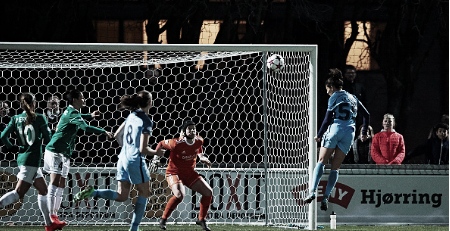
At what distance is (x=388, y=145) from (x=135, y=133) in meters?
4.28

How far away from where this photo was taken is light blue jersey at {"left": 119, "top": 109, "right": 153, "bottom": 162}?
252 inches

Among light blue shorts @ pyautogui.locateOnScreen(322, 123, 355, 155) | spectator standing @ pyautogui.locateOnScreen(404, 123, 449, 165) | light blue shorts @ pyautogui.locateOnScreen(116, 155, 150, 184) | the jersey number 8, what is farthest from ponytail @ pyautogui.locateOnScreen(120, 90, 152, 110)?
spectator standing @ pyautogui.locateOnScreen(404, 123, 449, 165)

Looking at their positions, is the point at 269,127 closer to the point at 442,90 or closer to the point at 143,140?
the point at 143,140

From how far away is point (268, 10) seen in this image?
492 inches

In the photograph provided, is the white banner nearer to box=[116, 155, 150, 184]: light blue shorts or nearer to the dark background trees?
box=[116, 155, 150, 184]: light blue shorts

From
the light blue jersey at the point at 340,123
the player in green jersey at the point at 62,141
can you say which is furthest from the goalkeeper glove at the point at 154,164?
the light blue jersey at the point at 340,123

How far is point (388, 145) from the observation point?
947cm

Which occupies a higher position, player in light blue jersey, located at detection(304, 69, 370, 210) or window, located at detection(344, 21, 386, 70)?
window, located at detection(344, 21, 386, 70)

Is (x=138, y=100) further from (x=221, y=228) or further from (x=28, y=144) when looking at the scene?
(x=221, y=228)

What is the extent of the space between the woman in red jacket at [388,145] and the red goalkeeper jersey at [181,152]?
2.68 meters

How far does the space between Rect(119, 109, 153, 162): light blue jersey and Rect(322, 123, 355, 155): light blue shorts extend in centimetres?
224

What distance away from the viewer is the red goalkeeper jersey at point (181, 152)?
8.09m

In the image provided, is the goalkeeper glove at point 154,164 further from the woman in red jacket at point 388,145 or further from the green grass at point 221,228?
the woman in red jacket at point 388,145

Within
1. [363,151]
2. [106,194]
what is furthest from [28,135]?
[363,151]
